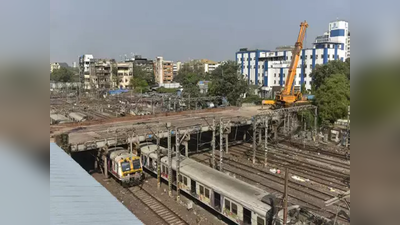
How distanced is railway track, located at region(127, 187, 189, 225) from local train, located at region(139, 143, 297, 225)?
1.31m

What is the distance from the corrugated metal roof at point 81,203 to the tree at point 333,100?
28355 mm

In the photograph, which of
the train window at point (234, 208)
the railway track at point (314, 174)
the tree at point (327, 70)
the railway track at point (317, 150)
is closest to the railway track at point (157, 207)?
the train window at point (234, 208)

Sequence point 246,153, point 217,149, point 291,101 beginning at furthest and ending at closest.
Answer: point 291,101, point 217,149, point 246,153

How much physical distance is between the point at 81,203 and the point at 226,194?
723 centimetres

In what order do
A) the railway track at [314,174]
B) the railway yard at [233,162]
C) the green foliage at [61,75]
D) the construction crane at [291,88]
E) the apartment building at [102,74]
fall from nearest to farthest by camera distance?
the railway yard at [233,162]
the railway track at [314,174]
the construction crane at [291,88]
the apartment building at [102,74]
the green foliage at [61,75]

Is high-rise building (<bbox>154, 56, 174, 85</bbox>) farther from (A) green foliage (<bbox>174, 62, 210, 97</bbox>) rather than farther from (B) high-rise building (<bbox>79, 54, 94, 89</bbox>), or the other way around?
(B) high-rise building (<bbox>79, 54, 94, 89</bbox>)

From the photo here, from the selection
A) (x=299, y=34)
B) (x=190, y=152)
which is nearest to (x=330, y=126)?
(x=299, y=34)

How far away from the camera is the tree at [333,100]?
102 feet

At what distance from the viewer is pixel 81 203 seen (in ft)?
20.6

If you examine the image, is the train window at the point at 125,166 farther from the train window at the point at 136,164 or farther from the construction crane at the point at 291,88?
the construction crane at the point at 291,88
